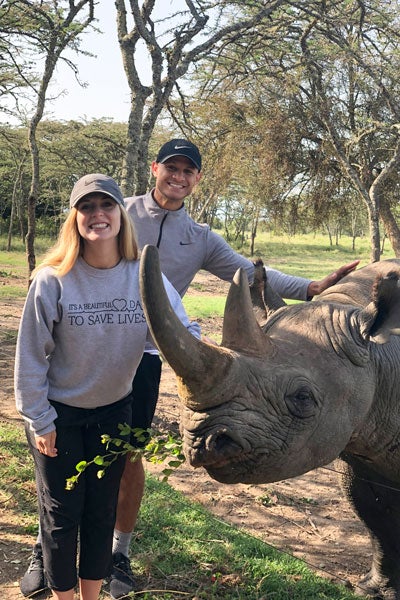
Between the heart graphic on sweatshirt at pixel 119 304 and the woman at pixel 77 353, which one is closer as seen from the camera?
the woman at pixel 77 353

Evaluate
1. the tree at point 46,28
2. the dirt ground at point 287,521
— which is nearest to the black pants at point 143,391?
the dirt ground at point 287,521

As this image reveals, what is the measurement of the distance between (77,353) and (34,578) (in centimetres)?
161

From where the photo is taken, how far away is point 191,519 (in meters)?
4.74

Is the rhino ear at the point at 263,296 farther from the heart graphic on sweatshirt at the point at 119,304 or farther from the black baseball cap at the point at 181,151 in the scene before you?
the heart graphic on sweatshirt at the point at 119,304

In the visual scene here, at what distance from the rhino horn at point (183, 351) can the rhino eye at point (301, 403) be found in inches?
14.8

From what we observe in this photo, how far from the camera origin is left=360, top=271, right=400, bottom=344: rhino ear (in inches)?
118

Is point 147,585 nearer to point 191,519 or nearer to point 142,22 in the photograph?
point 191,519

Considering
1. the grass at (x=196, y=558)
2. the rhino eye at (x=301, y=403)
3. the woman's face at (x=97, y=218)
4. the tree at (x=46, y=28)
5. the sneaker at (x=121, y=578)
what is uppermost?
the tree at (x=46, y=28)

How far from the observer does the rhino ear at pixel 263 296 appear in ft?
11.8

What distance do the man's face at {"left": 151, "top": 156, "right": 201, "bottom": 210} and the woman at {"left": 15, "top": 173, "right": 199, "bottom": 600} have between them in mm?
823

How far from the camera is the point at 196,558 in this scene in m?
4.14

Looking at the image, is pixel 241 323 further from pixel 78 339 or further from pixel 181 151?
pixel 181 151

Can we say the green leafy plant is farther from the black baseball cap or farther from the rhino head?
the black baseball cap

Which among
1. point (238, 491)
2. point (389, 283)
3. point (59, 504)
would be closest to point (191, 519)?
point (238, 491)
